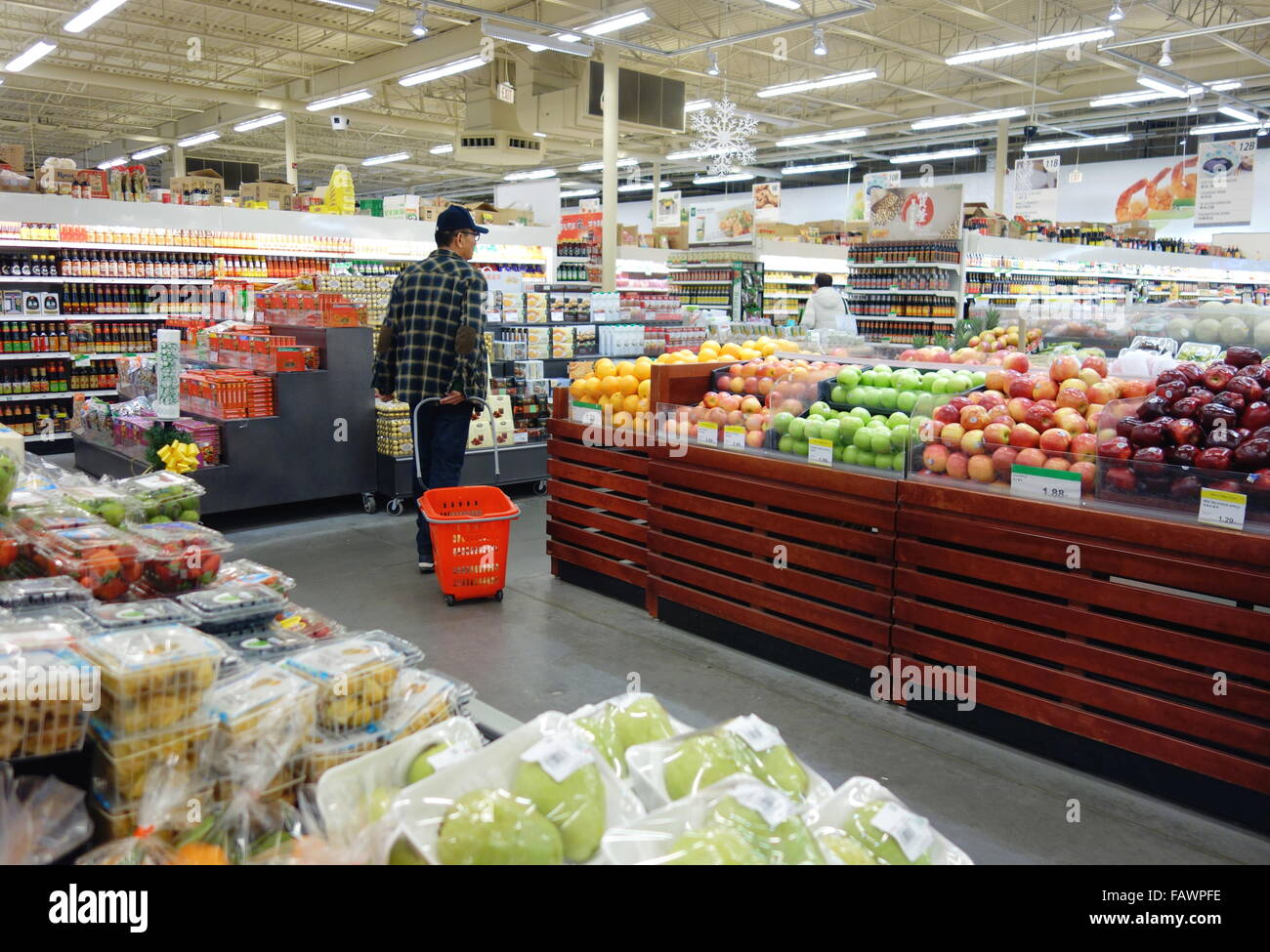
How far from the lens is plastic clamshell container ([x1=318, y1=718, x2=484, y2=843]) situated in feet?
4.12

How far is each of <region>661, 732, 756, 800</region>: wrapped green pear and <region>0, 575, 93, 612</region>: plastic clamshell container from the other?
1.20 metres

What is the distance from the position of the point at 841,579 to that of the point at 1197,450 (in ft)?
4.61

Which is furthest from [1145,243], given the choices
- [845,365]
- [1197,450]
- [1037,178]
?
[1197,450]

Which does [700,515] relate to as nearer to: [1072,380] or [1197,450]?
[1072,380]

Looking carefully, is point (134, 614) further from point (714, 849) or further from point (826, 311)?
point (826, 311)

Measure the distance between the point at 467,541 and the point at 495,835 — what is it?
3789 mm

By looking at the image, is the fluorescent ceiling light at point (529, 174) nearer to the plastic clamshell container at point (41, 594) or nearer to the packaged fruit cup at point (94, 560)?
the packaged fruit cup at point (94, 560)

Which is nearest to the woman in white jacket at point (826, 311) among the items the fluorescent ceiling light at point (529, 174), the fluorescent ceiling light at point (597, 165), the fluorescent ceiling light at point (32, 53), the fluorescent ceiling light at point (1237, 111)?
the fluorescent ceiling light at point (1237, 111)

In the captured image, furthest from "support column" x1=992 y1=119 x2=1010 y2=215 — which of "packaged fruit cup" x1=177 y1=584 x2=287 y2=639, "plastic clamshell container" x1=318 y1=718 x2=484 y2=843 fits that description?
"plastic clamshell container" x1=318 y1=718 x2=484 y2=843

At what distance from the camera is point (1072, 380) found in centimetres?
367

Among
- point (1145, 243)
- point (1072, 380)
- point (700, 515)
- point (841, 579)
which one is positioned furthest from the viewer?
point (1145, 243)

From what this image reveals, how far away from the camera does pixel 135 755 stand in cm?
134

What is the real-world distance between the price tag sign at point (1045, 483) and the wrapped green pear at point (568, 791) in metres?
2.55

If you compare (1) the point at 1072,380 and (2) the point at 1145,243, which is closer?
(1) the point at 1072,380
